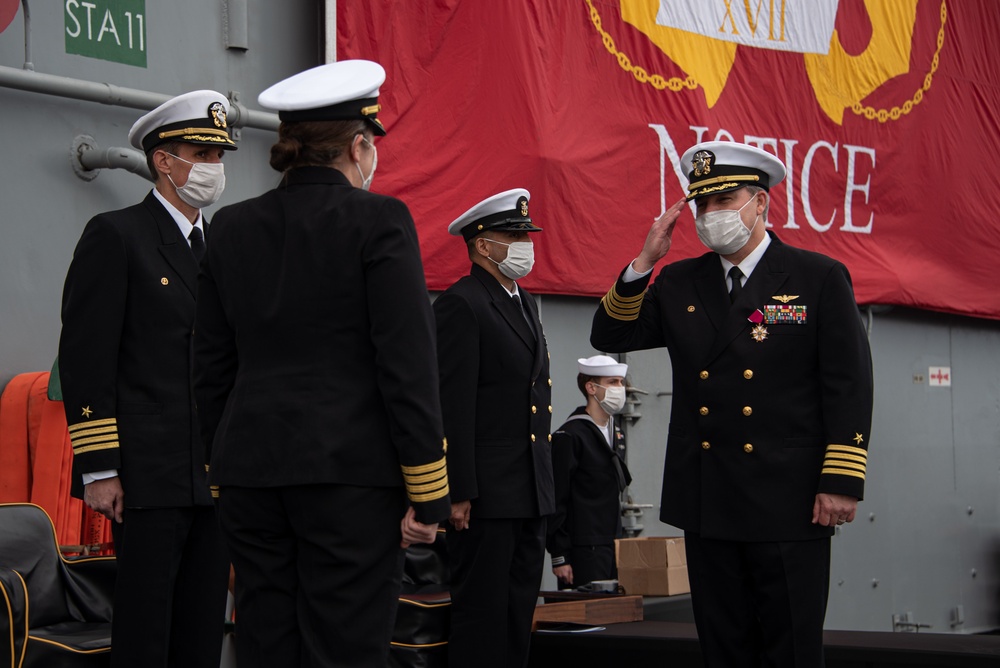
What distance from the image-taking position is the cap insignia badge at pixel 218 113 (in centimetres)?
375

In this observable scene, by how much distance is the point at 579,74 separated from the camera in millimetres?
7715

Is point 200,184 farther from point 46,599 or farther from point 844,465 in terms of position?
point 844,465

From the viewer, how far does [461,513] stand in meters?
4.24

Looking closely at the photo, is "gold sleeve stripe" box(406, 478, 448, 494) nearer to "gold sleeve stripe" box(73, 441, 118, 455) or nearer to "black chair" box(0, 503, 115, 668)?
"gold sleeve stripe" box(73, 441, 118, 455)

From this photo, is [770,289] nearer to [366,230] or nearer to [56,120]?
[366,230]

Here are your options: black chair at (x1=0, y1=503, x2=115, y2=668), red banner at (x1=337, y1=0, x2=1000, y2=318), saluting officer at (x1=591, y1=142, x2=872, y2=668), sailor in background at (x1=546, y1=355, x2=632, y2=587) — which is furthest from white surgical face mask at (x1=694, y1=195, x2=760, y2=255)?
sailor in background at (x1=546, y1=355, x2=632, y2=587)

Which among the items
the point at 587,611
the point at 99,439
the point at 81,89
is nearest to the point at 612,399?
the point at 587,611

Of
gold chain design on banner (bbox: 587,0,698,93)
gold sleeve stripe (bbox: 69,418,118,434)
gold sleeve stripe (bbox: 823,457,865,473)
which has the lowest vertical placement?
gold sleeve stripe (bbox: 823,457,865,473)

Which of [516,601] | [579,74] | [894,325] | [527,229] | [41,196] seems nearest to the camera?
[516,601]

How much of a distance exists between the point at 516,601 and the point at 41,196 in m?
2.78

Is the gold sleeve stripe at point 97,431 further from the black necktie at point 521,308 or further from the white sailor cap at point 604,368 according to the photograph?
the white sailor cap at point 604,368

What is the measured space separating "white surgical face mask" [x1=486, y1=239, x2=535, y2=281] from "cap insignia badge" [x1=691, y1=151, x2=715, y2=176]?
3.23ft

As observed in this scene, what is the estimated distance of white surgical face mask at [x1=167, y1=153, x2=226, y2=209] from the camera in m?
3.66

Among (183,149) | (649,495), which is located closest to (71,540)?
(183,149)
